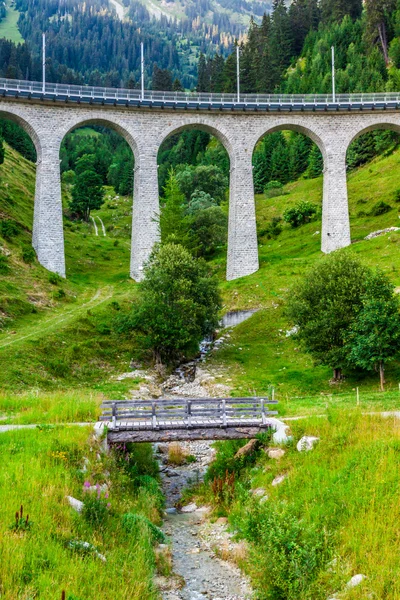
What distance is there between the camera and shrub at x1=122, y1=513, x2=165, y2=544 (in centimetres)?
1497

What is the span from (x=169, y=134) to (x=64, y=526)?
172 ft

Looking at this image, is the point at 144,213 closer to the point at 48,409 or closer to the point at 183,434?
the point at 48,409

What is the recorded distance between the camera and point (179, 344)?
37375mm

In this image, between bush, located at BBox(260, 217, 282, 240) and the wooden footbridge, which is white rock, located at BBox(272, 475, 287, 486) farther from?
bush, located at BBox(260, 217, 282, 240)

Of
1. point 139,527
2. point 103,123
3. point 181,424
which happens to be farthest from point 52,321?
point 139,527

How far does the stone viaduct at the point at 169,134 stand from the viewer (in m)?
55.4

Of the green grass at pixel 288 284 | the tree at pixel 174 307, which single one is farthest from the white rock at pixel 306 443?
the tree at pixel 174 307

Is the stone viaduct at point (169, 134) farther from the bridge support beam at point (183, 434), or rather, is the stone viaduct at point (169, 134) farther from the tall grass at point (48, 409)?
the bridge support beam at point (183, 434)

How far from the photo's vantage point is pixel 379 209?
221ft

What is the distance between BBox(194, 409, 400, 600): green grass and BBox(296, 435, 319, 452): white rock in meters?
0.21

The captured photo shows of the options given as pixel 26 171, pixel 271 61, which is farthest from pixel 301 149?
pixel 26 171

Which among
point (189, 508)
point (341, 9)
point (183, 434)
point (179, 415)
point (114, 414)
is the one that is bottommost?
point (189, 508)

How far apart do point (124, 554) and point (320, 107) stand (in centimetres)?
5755

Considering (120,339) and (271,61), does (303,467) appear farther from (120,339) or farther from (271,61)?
(271,61)
